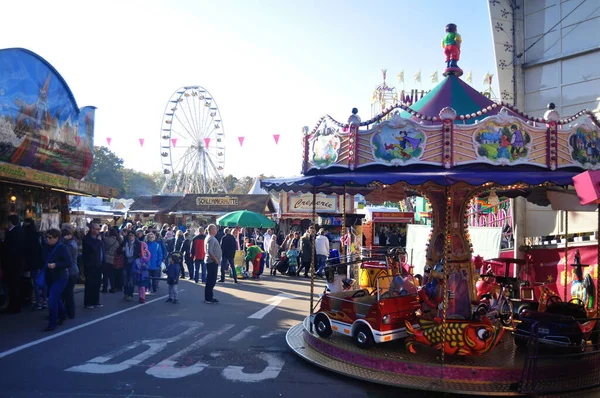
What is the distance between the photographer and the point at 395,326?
6980 mm

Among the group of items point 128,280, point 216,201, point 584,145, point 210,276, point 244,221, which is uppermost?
point 216,201

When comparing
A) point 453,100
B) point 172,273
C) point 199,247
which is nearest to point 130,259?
point 172,273

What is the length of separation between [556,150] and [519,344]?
296 cm

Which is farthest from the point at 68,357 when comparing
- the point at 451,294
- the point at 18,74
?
the point at 18,74

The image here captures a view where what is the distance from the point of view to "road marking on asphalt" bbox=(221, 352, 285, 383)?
5.98 m

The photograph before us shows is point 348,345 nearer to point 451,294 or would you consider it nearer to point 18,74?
point 451,294

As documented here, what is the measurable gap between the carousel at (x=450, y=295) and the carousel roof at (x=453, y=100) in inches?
1.4

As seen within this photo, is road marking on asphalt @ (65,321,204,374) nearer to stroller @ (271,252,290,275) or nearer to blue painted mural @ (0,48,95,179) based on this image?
blue painted mural @ (0,48,95,179)

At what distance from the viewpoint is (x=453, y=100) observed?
862 centimetres

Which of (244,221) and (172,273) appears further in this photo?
(244,221)

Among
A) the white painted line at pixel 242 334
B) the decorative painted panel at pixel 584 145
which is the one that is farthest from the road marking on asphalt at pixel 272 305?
the decorative painted panel at pixel 584 145

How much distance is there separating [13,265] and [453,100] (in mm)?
9202

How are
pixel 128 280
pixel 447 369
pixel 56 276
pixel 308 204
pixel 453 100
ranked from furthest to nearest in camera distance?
pixel 308 204 → pixel 128 280 → pixel 453 100 → pixel 56 276 → pixel 447 369

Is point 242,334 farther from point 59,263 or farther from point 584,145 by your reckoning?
point 584,145
